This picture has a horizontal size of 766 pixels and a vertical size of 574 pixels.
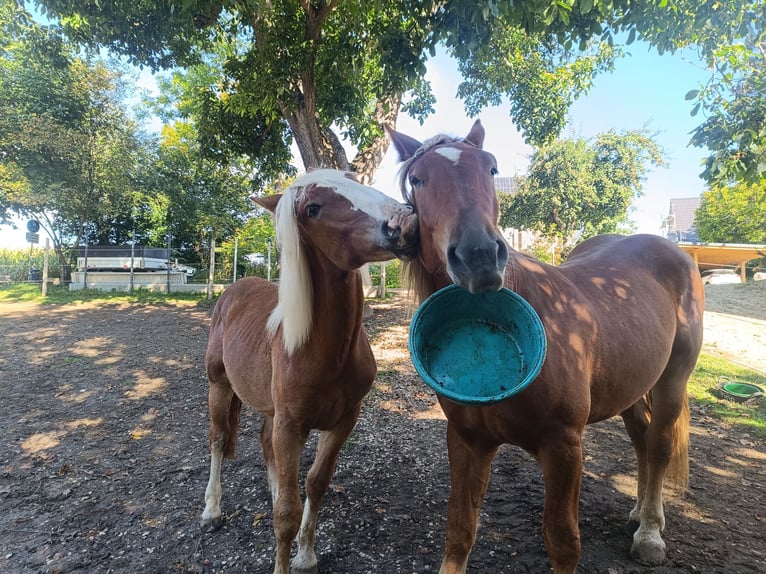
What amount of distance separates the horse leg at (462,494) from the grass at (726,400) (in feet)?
13.1

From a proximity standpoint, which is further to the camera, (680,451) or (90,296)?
(90,296)

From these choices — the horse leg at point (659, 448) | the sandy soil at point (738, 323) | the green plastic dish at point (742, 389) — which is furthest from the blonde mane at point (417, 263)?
the sandy soil at point (738, 323)

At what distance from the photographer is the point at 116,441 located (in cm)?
413

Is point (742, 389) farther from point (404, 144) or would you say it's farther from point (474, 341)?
point (404, 144)

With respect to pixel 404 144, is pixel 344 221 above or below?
below

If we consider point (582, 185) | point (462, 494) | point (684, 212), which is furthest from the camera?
point (684, 212)

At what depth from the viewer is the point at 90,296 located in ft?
43.8

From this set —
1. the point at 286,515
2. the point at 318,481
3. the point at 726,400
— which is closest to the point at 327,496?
the point at 318,481

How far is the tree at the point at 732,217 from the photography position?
19969mm

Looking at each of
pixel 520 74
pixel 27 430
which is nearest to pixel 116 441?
pixel 27 430

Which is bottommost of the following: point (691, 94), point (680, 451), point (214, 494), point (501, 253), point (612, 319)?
point (214, 494)

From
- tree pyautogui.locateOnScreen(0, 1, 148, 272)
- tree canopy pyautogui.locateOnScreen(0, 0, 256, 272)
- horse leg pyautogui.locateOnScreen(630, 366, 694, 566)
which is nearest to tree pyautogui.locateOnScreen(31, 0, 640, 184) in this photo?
horse leg pyautogui.locateOnScreen(630, 366, 694, 566)

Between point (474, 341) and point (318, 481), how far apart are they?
1357 millimetres

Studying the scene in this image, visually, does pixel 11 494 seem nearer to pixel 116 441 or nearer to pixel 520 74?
pixel 116 441
